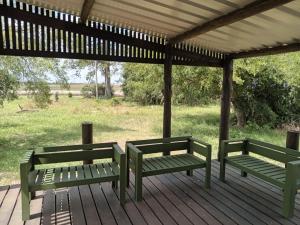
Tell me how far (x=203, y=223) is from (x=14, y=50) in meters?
3.47

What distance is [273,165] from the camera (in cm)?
395

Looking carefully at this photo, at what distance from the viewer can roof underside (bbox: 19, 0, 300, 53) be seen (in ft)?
9.66

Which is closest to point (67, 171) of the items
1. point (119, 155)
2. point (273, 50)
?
point (119, 155)

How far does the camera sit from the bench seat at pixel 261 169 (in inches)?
133

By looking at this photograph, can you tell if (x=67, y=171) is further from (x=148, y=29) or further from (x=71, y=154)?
(x=148, y=29)

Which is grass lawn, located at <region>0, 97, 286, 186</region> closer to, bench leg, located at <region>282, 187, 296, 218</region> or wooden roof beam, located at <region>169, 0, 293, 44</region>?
bench leg, located at <region>282, 187, 296, 218</region>

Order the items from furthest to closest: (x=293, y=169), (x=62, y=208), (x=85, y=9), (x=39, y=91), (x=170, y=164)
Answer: (x=39, y=91) < (x=170, y=164) < (x=85, y=9) < (x=62, y=208) < (x=293, y=169)

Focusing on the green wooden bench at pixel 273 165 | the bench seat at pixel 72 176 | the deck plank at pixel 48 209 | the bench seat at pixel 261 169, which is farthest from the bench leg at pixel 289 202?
the deck plank at pixel 48 209

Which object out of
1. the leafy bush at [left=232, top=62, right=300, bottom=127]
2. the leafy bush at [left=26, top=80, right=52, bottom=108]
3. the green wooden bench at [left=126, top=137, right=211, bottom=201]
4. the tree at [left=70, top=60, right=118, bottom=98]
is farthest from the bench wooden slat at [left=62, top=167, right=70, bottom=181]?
the tree at [left=70, top=60, right=118, bottom=98]

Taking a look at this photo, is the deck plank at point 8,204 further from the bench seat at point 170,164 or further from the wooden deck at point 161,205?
the bench seat at point 170,164

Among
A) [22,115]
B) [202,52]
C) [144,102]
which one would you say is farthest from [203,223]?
[144,102]

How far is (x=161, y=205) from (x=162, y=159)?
0.91 meters

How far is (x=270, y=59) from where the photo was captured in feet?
28.8

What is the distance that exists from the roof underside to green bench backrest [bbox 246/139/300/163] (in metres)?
1.73
